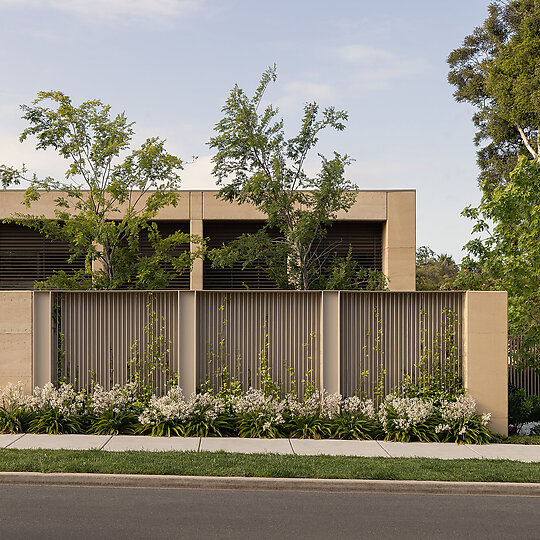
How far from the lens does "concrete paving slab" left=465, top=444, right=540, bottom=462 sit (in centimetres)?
1080

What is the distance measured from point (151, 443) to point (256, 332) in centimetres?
304

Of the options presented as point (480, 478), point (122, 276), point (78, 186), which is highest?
point (78, 186)

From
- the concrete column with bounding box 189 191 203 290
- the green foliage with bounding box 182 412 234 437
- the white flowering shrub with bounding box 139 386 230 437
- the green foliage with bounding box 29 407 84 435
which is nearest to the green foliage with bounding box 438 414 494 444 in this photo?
the green foliage with bounding box 182 412 234 437

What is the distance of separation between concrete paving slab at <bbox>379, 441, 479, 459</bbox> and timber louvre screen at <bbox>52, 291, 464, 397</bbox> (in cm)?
147

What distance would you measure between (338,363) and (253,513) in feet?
17.4

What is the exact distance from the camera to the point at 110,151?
53.4 feet

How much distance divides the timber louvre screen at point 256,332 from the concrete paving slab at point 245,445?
1410 millimetres

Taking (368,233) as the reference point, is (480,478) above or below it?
below

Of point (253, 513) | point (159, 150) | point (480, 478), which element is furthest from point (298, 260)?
point (253, 513)

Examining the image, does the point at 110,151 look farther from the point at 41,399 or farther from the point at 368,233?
the point at 368,233

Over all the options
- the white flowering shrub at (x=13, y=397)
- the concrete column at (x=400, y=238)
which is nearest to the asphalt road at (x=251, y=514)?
the white flowering shrub at (x=13, y=397)

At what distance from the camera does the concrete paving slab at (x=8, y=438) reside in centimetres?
1116

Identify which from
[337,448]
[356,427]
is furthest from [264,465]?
[356,427]

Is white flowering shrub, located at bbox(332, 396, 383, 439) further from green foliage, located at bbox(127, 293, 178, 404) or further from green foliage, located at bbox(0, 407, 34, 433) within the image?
green foliage, located at bbox(0, 407, 34, 433)
